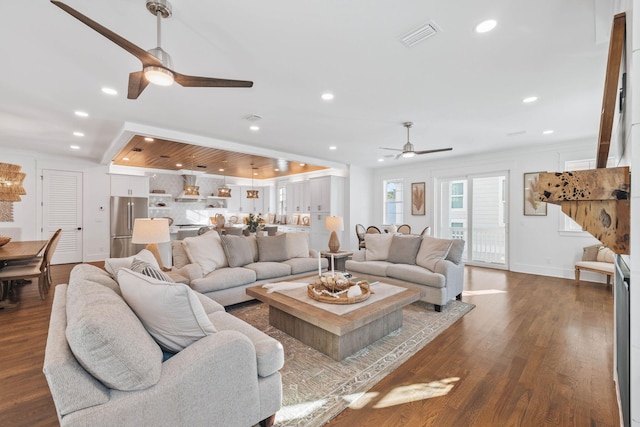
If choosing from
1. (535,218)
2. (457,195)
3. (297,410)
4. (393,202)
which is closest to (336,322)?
(297,410)

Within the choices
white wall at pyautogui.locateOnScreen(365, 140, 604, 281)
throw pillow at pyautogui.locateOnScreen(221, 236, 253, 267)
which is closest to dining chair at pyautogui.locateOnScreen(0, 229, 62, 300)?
throw pillow at pyautogui.locateOnScreen(221, 236, 253, 267)

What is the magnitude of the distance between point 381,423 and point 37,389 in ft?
8.10

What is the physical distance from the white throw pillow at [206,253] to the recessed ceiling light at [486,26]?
12.3ft

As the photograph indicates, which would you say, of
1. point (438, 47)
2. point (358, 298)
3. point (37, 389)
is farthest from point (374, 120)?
point (37, 389)

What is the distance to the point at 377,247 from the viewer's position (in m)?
4.64

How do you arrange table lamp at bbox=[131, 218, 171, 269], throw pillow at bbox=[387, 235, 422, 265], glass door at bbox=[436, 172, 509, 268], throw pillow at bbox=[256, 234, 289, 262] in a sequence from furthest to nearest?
glass door at bbox=[436, 172, 509, 268] → throw pillow at bbox=[256, 234, 289, 262] → throw pillow at bbox=[387, 235, 422, 265] → table lamp at bbox=[131, 218, 171, 269]

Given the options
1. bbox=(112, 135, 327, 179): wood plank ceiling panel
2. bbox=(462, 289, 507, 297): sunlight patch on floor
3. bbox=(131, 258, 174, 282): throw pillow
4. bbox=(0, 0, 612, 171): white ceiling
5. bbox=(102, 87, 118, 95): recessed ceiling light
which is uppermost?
bbox=(0, 0, 612, 171): white ceiling

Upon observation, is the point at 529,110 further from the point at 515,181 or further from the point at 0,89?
the point at 0,89

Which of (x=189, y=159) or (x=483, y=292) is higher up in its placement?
(x=189, y=159)

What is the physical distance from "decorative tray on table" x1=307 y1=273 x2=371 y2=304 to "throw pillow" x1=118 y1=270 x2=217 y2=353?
1276 mm

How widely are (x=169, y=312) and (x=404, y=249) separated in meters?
3.52

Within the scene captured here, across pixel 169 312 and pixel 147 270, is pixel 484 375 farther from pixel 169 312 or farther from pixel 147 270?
pixel 147 270

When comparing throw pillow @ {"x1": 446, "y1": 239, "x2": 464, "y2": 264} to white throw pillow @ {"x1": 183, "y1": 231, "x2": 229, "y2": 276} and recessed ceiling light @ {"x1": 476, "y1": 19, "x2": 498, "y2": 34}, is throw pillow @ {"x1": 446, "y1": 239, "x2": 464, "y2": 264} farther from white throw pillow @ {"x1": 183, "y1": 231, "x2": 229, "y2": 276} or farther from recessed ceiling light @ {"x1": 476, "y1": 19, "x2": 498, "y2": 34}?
white throw pillow @ {"x1": 183, "y1": 231, "x2": 229, "y2": 276}

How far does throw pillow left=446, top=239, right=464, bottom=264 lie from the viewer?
3982 millimetres
